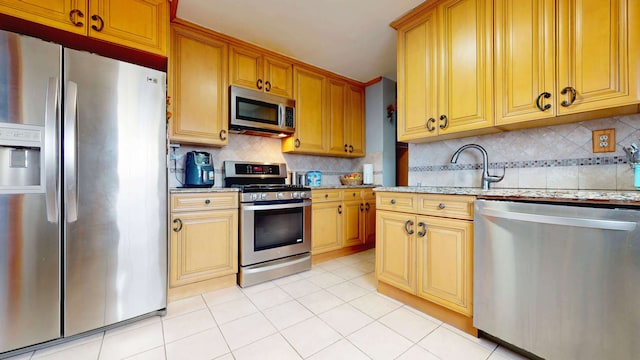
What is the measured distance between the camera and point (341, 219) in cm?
303

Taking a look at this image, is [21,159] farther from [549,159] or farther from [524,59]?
[549,159]

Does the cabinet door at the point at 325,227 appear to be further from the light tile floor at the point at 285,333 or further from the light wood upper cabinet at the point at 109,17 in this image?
the light wood upper cabinet at the point at 109,17

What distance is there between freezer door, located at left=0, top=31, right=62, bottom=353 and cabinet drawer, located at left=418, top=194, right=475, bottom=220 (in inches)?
86.5

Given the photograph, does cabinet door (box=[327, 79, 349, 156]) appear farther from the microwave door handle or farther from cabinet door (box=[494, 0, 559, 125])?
cabinet door (box=[494, 0, 559, 125])

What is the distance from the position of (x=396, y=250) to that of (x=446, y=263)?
0.39 meters

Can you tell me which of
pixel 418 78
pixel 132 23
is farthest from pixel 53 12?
pixel 418 78

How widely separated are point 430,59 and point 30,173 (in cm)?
271

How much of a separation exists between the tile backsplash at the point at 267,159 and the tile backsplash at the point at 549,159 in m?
1.42

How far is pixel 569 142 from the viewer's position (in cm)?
162

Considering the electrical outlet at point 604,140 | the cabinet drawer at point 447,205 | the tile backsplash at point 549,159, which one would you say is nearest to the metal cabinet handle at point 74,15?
the cabinet drawer at point 447,205

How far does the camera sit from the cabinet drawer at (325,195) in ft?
9.18

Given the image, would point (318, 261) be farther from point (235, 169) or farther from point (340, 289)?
point (235, 169)

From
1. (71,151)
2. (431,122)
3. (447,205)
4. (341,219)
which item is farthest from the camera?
(341,219)

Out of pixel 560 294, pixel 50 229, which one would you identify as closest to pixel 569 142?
pixel 560 294
